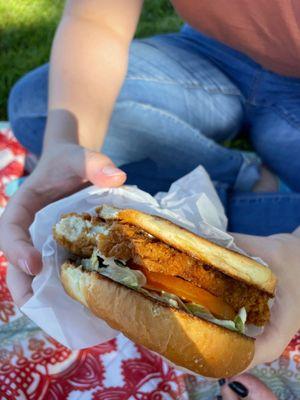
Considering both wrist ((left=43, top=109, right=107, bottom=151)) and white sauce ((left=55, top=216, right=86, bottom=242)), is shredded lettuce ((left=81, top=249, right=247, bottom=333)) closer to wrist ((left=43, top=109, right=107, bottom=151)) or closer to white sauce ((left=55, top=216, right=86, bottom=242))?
white sauce ((left=55, top=216, right=86, bottom=242))

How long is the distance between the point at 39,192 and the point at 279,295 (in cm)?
68

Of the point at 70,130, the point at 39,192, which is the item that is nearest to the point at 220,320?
the point at 39,192

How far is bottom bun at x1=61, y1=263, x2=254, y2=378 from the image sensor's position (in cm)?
111

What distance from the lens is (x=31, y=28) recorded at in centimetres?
284

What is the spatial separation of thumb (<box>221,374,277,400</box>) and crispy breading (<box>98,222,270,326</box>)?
0.47 meters

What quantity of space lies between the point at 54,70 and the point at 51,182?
0.42 m

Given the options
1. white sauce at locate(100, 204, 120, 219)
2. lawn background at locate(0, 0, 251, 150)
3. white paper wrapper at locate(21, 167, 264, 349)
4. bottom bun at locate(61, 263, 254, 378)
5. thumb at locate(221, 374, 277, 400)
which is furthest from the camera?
lawn background at locate(0, 0, 251, 150)

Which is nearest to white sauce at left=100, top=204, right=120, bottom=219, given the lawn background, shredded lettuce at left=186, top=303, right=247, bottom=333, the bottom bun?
the bottom bun

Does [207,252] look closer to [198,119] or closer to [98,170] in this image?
[98,170]

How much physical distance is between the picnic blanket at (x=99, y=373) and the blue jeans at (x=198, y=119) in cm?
48

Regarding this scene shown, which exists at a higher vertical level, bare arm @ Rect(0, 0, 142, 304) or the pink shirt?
the pink shirt

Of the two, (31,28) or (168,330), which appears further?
(31,28)

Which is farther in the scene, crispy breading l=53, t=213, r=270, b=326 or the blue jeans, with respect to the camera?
the blue jeans

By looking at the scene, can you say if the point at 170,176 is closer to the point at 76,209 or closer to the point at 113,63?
the point at 113,63
